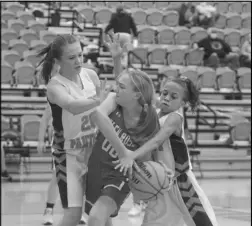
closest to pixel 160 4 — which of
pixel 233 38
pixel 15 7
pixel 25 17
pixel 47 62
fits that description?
pixel 233 38

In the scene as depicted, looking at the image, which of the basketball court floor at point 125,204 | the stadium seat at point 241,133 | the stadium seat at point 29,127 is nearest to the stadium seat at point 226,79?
the stadium seat at point 241,133

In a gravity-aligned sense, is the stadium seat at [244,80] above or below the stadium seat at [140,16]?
below

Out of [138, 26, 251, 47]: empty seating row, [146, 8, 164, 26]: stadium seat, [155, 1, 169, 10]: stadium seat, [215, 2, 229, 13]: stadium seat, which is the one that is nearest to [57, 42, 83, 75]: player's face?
[138, 26, 251, 47]: empty seating row

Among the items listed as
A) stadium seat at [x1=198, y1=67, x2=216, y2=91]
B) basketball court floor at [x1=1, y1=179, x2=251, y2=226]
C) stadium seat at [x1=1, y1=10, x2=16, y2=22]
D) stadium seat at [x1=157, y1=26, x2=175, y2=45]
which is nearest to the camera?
basketball court floor at [x1=1, y1=179, x2=251, y2=226]

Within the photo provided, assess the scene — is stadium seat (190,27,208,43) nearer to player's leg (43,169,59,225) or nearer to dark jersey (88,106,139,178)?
player's leg (43,169,59,225)

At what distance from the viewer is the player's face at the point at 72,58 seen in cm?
439

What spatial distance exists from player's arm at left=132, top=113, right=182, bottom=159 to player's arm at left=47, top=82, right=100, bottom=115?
379 millimetres

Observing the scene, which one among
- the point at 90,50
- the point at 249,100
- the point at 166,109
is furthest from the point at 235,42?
the point at 166,109

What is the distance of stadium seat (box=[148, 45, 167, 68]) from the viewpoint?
15477 millimetres

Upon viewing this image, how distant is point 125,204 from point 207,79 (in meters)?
6.35

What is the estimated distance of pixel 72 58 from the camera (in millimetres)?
4402

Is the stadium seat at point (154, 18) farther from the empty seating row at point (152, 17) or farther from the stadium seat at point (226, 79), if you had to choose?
the stadium seat at point (226, 79)

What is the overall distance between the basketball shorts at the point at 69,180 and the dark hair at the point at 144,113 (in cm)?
55

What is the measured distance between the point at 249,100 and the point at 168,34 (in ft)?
10.1
